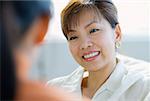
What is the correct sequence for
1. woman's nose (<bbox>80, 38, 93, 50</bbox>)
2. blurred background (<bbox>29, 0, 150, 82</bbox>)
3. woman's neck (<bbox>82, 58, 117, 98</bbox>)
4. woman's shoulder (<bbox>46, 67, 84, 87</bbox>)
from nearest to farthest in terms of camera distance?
→ woman's nose (<bbox>80, 38, 93, 50</bbox>), woman's neck (<bbox>82, 58, 117, 98</bbox>), woman's shoulder (<bbox>46, 67, 84, 87</bbox>), blurred background (<bbox>29, 0, 150, 82</bbox>)

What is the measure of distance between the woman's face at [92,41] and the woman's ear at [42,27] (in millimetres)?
776

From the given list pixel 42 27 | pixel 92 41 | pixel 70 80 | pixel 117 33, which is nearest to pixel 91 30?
pixel 92 41

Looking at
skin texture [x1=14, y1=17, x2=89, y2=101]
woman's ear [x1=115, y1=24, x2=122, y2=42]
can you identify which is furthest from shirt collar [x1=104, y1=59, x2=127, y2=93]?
skin texture [x1=14, y1=17, x2=89, y2=101]

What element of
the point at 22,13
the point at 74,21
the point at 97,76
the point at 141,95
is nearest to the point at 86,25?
the point at 74,21

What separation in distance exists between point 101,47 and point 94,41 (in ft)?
0.13

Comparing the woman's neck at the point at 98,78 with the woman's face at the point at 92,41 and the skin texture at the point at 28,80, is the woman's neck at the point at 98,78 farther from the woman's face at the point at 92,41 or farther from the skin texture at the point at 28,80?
the skin texture at the point at 28,80

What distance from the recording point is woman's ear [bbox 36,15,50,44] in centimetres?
53

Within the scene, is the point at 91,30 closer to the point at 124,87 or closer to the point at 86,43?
the point at 86,43

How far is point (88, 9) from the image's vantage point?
4.41 ft

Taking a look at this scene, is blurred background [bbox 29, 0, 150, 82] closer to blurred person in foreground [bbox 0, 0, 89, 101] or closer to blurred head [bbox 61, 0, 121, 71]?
blurred head [bbox 61, 0, 121, 71]

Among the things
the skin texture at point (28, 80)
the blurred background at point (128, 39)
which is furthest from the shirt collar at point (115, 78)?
the skin texture at point (28, 80)

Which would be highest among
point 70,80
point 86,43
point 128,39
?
point 86,43

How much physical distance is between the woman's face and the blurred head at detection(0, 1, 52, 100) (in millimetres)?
799

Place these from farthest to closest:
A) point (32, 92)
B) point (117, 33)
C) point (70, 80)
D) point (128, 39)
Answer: point (128, 39), point (70, 80), point (117, 33), point (32, 92)
